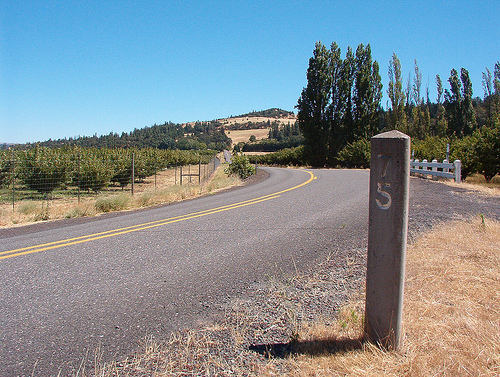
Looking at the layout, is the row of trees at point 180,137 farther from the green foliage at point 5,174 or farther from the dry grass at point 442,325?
the dry grass at point 442,325

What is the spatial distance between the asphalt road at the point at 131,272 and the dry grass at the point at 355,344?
328 millimetres

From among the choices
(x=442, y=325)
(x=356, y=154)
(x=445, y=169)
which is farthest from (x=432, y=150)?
(x=442, y=325)

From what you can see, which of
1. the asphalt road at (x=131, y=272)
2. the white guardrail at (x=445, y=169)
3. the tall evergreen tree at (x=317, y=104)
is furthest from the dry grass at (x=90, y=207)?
the tall evergreen tree at (x=317, y=104)

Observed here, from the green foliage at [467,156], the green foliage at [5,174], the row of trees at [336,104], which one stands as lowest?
the green foliage at [5,174]

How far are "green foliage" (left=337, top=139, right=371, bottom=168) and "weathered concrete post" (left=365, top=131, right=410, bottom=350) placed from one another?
38.1m

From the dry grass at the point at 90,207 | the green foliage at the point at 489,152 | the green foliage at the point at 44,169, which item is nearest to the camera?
the dry grass at the point at 90,207

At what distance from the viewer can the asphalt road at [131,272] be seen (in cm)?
292

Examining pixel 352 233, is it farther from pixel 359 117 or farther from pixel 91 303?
pixel 359 117

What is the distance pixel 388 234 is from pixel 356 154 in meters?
39.9

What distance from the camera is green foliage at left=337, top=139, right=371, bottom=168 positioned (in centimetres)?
3972

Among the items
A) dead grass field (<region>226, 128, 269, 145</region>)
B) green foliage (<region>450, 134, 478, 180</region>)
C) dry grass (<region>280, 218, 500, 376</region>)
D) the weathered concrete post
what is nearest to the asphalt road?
dry grass (<region>280, 218, 500, 376</region>)

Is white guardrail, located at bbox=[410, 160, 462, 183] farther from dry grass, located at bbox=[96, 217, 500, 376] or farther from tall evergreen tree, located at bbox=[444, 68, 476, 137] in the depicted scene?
tall evergreen tree, located at bbox=[444, 68, 476, 137]

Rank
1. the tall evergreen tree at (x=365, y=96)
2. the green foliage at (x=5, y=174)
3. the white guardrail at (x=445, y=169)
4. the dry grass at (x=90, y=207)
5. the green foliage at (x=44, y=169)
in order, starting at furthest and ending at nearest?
the tall evergreen tree at (x=365, y=96) → the green foliage at (x=44, y=169) → the green foliage at (x=5, y=174) → the white guardrail at (x=445, y=169) → the dry grass at (x=90, y=207)

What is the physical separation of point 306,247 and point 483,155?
20205 mm
